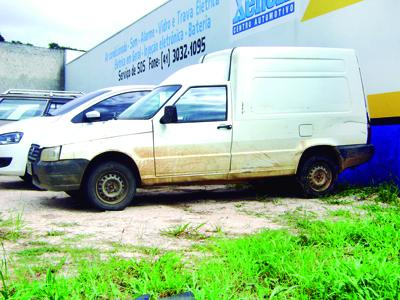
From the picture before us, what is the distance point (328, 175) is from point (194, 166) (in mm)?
2074

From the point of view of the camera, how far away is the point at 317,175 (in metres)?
7.46

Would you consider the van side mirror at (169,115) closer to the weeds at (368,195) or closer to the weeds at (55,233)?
the weeds at (55,233)

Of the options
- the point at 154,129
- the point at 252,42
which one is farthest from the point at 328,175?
the point at 252,42

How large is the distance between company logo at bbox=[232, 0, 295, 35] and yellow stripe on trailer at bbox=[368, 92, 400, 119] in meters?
2.75

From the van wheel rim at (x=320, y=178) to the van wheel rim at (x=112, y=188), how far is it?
2.69 meters

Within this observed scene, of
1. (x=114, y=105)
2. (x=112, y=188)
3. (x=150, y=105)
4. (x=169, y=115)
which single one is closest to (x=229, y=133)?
(x=169, y=115)

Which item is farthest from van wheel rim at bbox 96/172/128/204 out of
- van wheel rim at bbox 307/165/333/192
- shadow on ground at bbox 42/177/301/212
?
van wheel rim at bbox 307/165/333/192

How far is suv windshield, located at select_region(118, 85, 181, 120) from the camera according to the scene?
6805 millimetres

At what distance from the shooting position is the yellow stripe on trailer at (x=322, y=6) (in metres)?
8.70

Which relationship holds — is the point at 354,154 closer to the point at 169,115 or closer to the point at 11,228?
the point at 169,115

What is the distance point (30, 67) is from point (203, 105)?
983 inches

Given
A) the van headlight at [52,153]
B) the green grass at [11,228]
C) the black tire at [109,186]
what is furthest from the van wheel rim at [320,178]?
the green grass at [11,228]

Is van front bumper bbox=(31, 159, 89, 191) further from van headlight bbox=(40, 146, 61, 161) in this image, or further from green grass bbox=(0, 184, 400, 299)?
green grass bbox=(0, 184, 400, 299)

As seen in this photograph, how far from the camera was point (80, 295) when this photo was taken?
10.3ft
